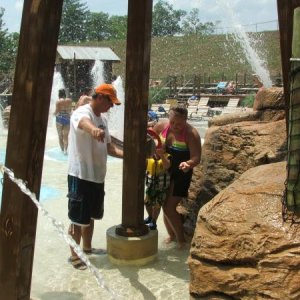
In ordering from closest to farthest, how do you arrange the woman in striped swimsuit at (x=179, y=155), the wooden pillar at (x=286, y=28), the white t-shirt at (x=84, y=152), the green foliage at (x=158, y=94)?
the wooden pillar at (x=286, y=28) < the white t-shirt at (x=84, y=152) < the woman in striped swimsuit at (x=179, y=155) < the green foliage at (x=158, y=94)

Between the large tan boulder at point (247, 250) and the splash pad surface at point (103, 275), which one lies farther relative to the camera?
the splash pad surface at point (103, 275)

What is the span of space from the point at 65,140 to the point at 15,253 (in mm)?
8695

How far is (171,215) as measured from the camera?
4945 mm

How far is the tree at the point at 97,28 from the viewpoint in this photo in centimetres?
8541

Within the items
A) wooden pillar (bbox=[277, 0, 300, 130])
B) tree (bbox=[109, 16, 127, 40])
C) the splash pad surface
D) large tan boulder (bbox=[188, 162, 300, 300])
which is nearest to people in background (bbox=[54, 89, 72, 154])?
the splash pad surface

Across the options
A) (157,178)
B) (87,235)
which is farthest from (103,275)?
(157,178)

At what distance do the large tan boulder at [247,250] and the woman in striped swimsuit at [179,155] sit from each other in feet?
6.98

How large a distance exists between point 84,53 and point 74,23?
158 feet

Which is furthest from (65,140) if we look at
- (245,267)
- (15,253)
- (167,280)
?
(245,267)

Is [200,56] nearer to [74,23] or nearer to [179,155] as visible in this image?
[179,155]

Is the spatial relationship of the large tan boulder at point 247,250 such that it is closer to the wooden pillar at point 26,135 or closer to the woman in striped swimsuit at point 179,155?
the wooden pillar at point 26,135

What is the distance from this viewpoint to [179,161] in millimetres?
4844

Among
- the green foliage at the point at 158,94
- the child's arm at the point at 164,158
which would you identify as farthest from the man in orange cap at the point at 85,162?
the green foliage at the point at 158,94

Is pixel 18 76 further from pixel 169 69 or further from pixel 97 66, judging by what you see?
pixel 169 69
